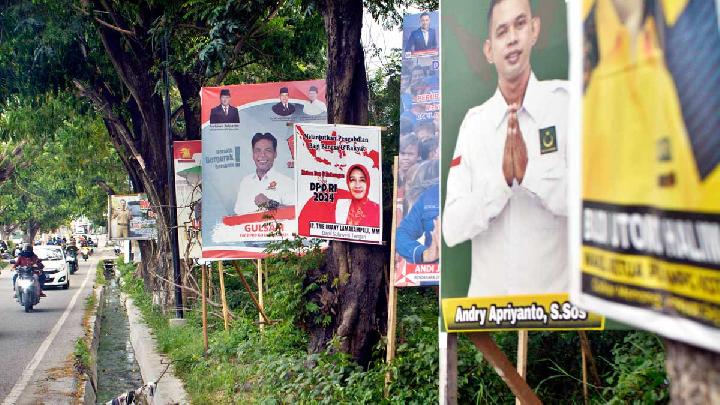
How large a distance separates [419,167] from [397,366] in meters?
1.50

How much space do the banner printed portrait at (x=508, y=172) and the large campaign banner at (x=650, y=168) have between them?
5.04 ft

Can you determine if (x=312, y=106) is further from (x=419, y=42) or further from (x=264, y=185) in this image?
(x=419, y=42)

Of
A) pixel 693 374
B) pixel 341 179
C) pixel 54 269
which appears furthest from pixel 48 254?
pixel 693 374

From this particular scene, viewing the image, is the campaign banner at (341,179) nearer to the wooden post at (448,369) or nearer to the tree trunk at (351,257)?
the tree trunk at (351,257)

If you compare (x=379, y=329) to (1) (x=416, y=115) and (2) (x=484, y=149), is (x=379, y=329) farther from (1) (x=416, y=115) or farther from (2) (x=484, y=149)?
(2) (x=484, y=149)

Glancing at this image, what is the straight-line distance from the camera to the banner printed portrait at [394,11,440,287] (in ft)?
21.8

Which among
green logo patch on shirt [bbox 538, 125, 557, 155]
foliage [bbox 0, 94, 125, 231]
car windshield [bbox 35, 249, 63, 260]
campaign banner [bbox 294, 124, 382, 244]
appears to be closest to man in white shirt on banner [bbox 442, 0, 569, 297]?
green logo patch on shirt [bbox 538, 125, 557, 155]

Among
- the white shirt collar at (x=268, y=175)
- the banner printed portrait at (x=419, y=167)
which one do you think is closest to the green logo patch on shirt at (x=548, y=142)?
the banner printed portrait at (x=419, y=167)

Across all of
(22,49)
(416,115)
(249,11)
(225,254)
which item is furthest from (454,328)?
(22,49)

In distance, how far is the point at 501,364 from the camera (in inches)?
172

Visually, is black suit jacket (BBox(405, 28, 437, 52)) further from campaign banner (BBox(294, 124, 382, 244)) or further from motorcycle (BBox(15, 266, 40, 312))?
motorcycle (BBox(15, 266, 40, 312))

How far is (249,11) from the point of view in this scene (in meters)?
12.1

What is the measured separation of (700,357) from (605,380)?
3494mm

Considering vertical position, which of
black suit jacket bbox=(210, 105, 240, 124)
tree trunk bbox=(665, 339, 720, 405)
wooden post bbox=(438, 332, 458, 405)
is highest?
black suit jacket bbox=(210, 105, 240, 124)
